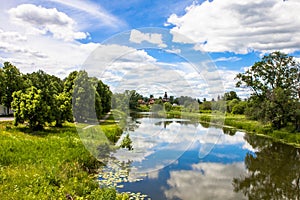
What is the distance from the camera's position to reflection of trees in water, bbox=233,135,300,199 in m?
12.3

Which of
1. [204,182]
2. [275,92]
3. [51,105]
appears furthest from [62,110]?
[275,92]

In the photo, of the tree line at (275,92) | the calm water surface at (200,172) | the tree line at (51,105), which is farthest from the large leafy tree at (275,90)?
the tree line at (51,105)

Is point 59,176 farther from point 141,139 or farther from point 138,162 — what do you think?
point 141,139

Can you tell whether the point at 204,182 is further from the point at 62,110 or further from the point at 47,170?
the point at 62,110

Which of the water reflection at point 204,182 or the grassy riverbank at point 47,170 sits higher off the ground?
the grassy riverbank at point 47,170

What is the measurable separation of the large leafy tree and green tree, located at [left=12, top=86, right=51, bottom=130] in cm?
2486

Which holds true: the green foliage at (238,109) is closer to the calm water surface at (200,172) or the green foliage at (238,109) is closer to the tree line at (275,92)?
the tree line at (275,92)

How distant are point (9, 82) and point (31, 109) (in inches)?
705

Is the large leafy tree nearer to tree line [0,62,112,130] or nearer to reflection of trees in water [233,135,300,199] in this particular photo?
reflection of trees in water [233,135,300,199]

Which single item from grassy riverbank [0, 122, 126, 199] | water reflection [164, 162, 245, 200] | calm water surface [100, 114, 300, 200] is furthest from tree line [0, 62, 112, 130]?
water reflection [164, 162, 245, 200]

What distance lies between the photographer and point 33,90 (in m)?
19.7

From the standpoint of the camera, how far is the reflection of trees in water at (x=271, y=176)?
1226 centimetres

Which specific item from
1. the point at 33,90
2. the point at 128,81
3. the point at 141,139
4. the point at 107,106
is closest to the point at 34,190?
the point at 128,81

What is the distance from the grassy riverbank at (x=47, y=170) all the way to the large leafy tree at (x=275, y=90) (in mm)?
24098
